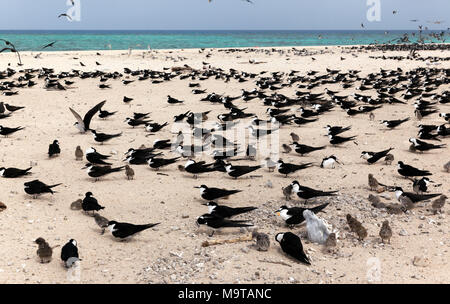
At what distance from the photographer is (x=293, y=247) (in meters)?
5.35

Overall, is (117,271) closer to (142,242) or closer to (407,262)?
(142,242)

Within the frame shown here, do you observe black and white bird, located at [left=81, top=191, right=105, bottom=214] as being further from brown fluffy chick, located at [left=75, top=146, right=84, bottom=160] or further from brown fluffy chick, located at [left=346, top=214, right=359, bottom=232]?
brown fluffy chick, located at [left=346, top=214, right=359, bottom=232]

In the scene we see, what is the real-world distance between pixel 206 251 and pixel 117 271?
1.22m

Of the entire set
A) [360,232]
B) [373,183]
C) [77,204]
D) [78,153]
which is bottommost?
[360,232]

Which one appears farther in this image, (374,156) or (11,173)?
(374,156)

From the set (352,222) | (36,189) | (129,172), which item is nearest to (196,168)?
(129,172)

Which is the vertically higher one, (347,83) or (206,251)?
(347,83)

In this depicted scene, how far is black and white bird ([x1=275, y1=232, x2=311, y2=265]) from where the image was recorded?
17.3ft

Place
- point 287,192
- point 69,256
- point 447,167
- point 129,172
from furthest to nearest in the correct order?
point 447,167
point 129,172
point 287,192
point 69,256

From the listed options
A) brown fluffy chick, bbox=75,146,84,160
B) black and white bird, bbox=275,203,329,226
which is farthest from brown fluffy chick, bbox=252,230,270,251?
brown fluffy chick, bbox=75,146,84,160

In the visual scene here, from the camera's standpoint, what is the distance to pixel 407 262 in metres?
5.36

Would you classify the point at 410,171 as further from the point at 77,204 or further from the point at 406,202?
the point at 77,204
